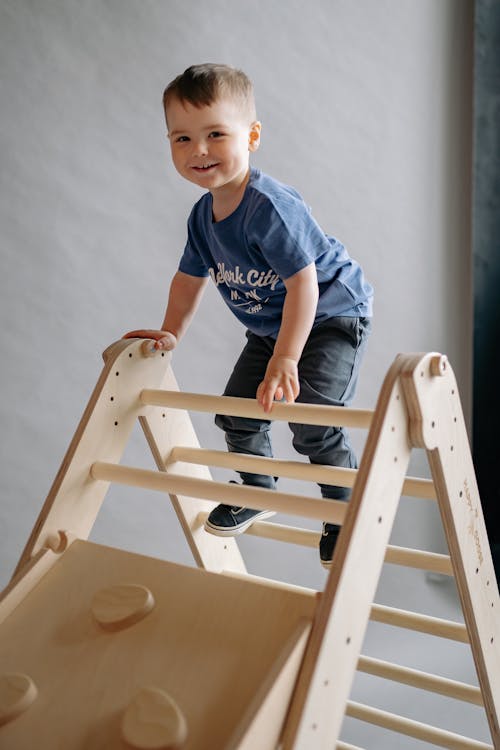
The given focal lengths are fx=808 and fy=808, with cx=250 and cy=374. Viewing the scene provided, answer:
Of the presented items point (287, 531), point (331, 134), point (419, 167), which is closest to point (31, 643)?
point (287, 531)

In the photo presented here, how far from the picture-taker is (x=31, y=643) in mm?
1024

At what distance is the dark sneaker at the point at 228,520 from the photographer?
138cm

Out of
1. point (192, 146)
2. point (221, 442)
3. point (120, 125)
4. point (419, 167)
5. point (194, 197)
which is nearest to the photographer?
point (192, 146)

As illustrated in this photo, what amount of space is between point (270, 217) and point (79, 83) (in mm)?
733

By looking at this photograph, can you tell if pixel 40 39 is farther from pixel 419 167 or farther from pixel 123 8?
pixel 419 167

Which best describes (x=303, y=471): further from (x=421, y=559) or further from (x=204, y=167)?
(x=204, y=167)

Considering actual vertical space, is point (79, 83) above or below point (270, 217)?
above

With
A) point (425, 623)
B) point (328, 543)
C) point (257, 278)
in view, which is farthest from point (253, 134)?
point (425, 623)

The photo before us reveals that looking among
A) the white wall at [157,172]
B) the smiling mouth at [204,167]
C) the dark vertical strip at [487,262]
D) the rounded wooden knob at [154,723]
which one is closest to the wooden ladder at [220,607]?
the rounded wooden knob at [154,723]

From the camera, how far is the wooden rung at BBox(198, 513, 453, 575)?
125cm

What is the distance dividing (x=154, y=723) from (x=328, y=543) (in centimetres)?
54

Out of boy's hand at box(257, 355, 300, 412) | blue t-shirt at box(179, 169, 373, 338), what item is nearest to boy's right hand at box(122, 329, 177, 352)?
blue t-shirt at box(179, 169, 373, 338)

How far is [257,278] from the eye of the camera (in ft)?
4.29

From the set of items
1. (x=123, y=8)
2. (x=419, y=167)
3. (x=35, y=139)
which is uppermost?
(x=419, y=167)
